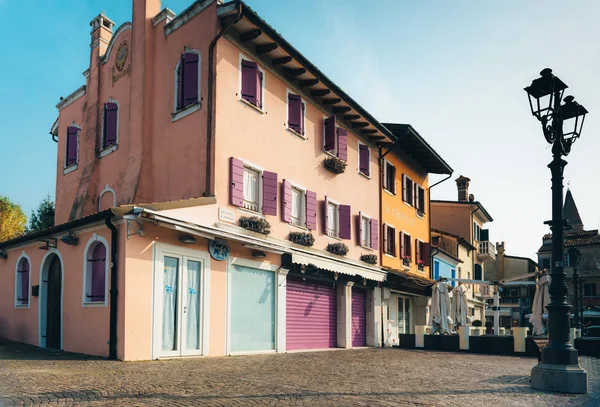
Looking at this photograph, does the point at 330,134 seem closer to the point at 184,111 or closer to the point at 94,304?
the point at 184,111

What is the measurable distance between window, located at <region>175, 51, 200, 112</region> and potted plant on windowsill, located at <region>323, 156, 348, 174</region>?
5761 millimetres

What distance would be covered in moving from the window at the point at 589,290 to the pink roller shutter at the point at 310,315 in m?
44.1

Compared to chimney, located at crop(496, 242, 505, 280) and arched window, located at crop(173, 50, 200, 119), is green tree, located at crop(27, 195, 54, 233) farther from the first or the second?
chimney, located at crop(496, 242, 505, 280)

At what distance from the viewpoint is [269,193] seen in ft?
52.7

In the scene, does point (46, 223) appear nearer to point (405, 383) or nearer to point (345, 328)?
point (345, 328)

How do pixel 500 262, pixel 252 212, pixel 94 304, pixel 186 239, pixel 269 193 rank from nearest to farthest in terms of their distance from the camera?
pixel 94 304 → pixel 186 239 → pixel 252 212 → pixel 269 193 → pixel 500 262

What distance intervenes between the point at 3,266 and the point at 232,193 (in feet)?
26.8

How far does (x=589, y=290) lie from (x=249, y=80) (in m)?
50.8

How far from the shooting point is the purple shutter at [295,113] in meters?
17.8

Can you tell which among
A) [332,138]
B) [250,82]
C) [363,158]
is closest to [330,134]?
[332,138]

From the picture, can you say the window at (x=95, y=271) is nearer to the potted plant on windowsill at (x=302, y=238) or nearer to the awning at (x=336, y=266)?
the awning at (x=336, y=266)

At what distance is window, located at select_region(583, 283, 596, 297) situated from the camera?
54812 millimetres

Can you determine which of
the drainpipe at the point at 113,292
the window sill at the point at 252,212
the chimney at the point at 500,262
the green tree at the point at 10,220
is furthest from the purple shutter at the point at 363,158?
the chimney at the point at 500,262

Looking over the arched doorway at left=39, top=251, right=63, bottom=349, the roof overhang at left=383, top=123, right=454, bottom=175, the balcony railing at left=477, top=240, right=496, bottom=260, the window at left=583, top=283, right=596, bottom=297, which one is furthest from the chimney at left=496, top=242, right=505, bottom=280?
the arched doorway at left=39, top=251, right=63, bottom=349
